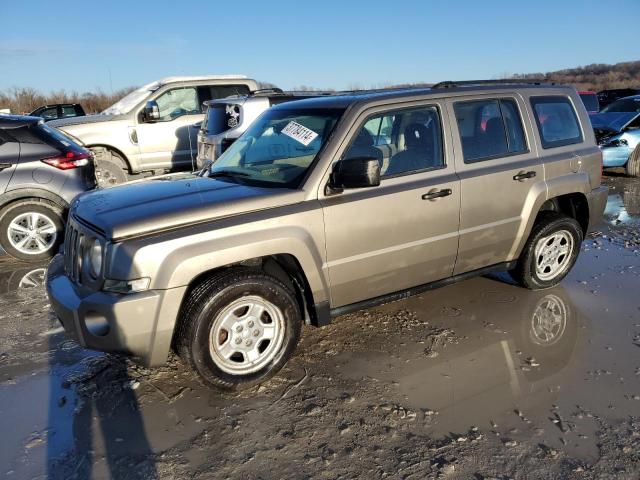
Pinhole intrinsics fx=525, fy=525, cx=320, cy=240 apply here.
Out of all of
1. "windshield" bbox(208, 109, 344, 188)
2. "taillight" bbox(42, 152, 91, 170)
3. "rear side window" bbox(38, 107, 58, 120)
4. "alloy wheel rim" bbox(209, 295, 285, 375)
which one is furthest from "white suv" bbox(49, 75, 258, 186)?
"rear side window" bbox(38, 107, 58, 120)

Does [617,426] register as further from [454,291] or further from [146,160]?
[146,160]

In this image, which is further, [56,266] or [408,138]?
[408,138]

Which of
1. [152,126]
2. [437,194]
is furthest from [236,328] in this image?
[152,126]

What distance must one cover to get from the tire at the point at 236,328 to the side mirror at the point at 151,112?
764 cm

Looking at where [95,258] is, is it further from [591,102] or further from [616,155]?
[591,102]

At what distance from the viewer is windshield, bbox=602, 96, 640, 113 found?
11.4 metres

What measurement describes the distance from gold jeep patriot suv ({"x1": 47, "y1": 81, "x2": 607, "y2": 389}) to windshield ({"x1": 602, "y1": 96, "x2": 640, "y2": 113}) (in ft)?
26.3

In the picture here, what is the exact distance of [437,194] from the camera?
3934mm

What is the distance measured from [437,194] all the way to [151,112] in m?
7.68

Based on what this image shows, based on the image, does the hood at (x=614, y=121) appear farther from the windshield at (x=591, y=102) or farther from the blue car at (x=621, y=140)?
the windshield at (x=591, y=102)

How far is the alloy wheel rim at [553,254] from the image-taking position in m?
4.80

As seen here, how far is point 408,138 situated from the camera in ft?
13.1

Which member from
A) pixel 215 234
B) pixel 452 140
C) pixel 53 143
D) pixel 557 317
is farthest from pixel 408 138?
pixel 53 143

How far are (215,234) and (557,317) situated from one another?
9.88 feet
